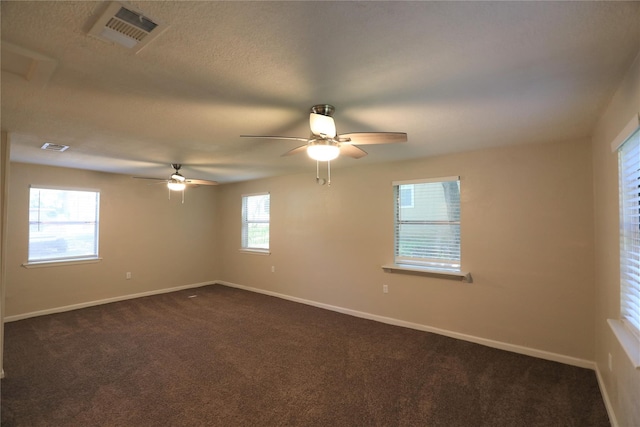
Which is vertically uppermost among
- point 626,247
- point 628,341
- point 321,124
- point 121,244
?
point 321,124

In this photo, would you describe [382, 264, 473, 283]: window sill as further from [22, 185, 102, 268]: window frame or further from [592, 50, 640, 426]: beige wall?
[22, 185, 102, 268]: window frame

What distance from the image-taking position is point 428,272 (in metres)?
3.90

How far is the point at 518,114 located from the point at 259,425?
3139 millimetres

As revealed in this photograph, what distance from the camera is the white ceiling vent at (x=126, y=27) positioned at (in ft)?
4.00

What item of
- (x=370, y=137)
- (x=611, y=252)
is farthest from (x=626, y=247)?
(x=370, y=137)

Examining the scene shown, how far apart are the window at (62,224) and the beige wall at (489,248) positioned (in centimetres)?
380

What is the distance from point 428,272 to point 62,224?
586 centimetres

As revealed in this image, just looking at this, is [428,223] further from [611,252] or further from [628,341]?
[628,341]

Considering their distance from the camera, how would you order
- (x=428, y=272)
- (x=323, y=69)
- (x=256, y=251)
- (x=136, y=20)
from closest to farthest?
(x=136, y=20) < (x=323, y=69) < (x=428, y=272) < (x=256, y=251)

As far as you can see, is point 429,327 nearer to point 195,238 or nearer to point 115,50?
point 115,50

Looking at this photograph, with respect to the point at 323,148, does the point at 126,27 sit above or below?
above

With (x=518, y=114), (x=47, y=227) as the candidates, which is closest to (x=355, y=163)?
(x=518, y=114)

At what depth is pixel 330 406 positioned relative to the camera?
2.37 m

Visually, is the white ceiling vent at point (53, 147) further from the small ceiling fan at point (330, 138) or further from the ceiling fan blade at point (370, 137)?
the ceiling fan blade at point (370, 137)
